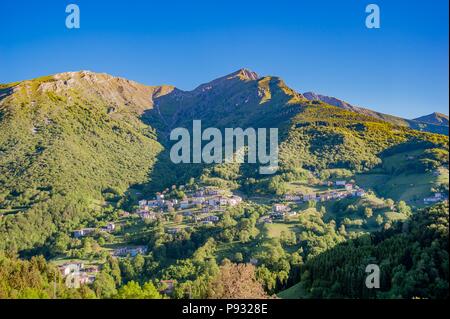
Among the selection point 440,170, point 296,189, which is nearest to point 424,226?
point 440,170

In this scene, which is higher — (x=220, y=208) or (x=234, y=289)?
(x=220, y=208)

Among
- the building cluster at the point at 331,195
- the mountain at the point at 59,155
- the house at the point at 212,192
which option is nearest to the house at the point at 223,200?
the house at the point at 212,192

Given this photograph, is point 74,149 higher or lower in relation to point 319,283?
higher

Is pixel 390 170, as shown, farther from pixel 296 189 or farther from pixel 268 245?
pixel 268 245

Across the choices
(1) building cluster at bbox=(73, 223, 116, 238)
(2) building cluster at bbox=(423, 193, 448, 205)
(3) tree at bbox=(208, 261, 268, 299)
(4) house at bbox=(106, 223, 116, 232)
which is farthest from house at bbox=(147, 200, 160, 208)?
(3) tree at bbox=(208, 261, 268, 299)

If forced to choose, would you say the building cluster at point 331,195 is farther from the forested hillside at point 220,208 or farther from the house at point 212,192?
the house at point 212,192

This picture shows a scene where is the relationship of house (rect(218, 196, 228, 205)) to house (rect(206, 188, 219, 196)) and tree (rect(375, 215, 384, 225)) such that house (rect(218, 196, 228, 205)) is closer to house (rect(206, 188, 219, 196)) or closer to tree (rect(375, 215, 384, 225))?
house (rect(206, 188, 219, 196))

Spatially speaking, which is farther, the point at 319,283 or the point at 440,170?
the point at 440,170

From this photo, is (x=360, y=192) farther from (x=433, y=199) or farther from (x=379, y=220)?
(x=433, y=199)

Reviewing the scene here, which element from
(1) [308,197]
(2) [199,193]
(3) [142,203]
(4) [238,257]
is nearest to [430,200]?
(1) [308,197]
